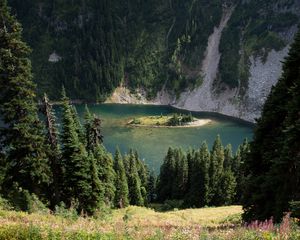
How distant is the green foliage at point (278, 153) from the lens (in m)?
22.3

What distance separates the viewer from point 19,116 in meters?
35.2

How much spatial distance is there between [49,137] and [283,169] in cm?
2464

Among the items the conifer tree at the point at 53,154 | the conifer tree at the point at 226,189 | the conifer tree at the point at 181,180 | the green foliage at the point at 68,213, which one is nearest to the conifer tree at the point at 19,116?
the conifer tree at the point at 53,154

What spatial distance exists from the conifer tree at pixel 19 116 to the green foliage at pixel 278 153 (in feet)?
68.4

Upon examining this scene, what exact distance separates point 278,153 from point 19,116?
24489 mm

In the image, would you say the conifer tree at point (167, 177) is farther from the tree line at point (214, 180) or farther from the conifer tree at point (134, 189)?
the conifer tree at point (134, 189)

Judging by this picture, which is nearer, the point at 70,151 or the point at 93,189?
the point at 70,151

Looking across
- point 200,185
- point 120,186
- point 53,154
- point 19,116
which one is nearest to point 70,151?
point 53,154

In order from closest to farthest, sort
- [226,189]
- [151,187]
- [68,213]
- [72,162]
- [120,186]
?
[68,213] → [72,162] → [120,186] → [226,189] → [151,187]

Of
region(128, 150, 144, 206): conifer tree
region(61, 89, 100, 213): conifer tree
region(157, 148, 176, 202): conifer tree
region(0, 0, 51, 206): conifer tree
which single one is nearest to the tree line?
region(157, 148, 176, 202): conifer tree

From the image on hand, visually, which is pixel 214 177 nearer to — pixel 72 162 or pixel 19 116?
pixel 72 162

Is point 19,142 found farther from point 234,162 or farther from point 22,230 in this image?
point 234,162

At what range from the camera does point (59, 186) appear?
41438mm

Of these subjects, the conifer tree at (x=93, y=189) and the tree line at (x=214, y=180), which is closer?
the conifer tree at (x=93, y=189)
